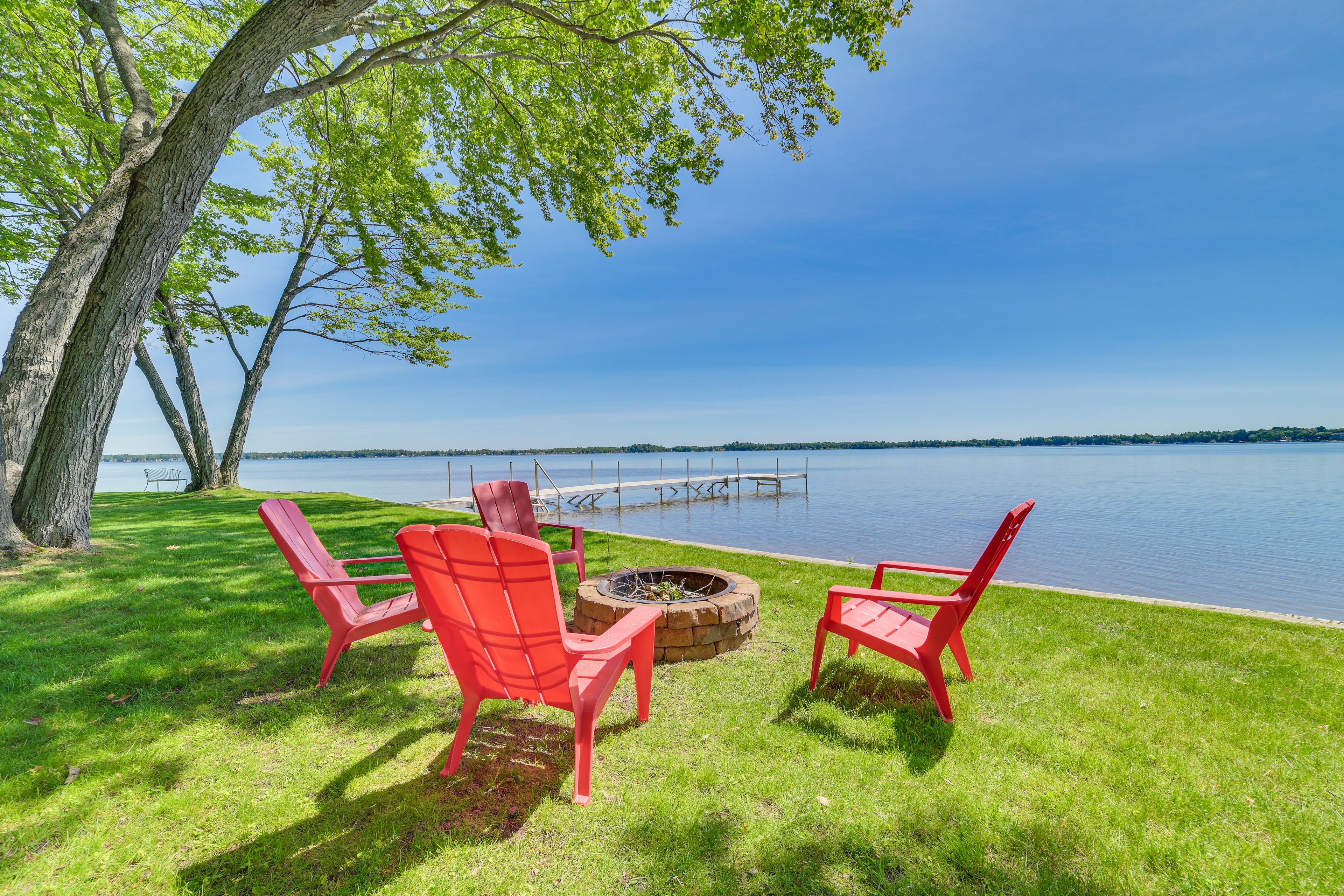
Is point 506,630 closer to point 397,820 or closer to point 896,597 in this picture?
point 397,820

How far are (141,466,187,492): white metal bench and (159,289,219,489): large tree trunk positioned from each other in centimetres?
662

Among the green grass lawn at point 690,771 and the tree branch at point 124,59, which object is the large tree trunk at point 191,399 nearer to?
the tree branch at point 124,59

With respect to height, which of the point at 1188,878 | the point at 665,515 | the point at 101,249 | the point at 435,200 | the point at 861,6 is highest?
the point at 435,200

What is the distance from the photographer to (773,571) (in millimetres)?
5883

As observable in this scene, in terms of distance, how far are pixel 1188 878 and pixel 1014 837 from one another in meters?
0.48

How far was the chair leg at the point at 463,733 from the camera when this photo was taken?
218 centimetres

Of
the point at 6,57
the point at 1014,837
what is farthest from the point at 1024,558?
the point at 6,57

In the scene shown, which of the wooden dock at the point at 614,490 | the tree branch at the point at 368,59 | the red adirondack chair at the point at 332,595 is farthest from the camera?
the wooden dock at the point at 614,490

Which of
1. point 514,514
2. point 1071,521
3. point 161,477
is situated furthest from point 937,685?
point 161,477

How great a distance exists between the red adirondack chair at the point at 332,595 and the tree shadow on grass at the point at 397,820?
2.39 ft

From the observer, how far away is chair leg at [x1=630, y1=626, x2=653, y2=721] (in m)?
2.63

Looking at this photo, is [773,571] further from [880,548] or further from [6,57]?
[6,57]

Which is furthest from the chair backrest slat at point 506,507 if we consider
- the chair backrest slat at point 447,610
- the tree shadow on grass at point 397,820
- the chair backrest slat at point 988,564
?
the chair backrest slat at point 988,564

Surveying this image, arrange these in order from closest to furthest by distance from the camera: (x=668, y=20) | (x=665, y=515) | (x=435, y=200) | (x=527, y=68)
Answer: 1. (x=668, y=20)
2. (x=527, y=68)
3. (x=435, y=200)
4. (x=665, y=515)
